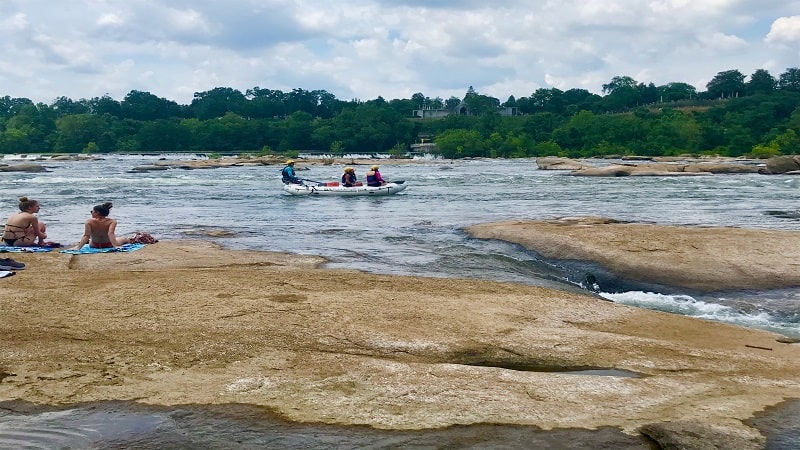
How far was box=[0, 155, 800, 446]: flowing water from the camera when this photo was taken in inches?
517

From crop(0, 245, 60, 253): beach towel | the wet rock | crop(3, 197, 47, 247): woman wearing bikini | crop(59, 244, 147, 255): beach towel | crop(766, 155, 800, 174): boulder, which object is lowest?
crop(766, 155, 800, 174): boulder

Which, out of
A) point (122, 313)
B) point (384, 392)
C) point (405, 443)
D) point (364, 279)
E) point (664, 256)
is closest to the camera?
point (405, 443)

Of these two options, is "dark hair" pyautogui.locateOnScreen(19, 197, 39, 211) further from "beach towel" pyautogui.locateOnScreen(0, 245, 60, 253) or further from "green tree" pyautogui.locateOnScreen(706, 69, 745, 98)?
"green tree" pyautogui.locateOnScreen(706, 69, 745, 98)

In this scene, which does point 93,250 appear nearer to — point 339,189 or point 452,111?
point 339,189

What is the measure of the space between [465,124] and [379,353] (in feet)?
414

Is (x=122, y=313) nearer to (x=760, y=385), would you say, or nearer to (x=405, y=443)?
(x=405, y=443)

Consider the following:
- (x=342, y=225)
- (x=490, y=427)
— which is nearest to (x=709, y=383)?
(x=490, y=427)

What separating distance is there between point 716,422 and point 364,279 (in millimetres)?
6675

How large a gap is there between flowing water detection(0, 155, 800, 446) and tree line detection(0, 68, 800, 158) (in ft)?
151

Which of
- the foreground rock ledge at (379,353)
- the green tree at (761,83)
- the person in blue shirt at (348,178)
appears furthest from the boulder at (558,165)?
the green tree at (761,83)

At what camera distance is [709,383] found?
6.69m

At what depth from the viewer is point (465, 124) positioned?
132 metres

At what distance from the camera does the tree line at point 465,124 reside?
96375 mm

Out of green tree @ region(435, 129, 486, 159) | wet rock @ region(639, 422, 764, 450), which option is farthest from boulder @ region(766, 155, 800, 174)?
green tree @ region(435, 129, 486, 159)
